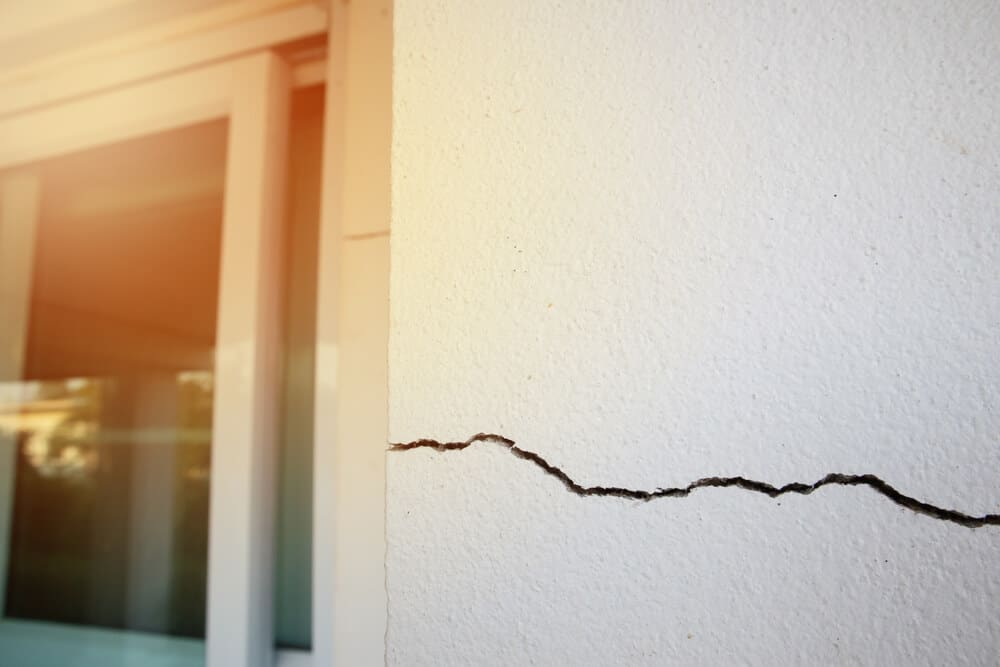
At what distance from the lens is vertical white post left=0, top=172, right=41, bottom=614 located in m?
1.63

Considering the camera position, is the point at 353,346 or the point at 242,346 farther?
the point at 242,346

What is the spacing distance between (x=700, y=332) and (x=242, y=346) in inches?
40.1

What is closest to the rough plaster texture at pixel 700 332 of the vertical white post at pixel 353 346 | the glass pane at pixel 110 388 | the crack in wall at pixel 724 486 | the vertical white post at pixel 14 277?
the crack in wall at pixel 724 486

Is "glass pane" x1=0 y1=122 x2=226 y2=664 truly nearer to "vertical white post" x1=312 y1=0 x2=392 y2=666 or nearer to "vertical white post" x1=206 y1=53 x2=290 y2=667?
"vertical white post" x1=206 y1=53 x2=290 y2=667

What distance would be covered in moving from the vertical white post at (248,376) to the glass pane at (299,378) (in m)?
0.03

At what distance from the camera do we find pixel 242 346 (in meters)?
1.14

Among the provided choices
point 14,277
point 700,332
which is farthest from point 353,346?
point 14,277

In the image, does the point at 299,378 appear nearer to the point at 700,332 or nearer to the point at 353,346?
the point at 353,346

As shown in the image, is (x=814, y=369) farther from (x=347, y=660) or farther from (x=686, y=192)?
(x=347, y=660)

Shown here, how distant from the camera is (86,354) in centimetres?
186

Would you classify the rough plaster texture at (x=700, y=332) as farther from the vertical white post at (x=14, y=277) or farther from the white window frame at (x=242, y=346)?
the vertical white post at (x=14, y=277)

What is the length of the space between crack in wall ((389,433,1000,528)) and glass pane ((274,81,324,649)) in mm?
674

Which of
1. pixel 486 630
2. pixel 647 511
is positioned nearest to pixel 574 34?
pixel 647 511

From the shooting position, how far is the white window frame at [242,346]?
1.08 metres
